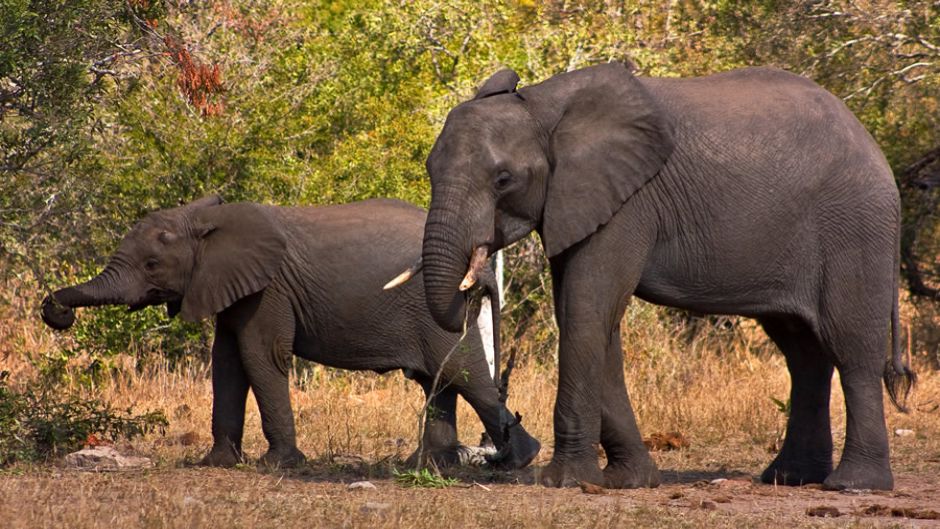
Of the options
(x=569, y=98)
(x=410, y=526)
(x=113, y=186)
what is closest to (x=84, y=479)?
(x=410, y=526)

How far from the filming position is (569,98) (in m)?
8.73

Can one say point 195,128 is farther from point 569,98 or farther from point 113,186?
point 569,98

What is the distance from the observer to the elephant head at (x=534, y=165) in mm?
8250

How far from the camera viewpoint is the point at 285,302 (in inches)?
421

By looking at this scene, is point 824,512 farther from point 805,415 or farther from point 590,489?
point 805,415

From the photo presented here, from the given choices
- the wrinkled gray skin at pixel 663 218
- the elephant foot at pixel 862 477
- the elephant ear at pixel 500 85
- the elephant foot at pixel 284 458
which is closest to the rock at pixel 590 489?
the wrinkled gray skin at pixel 663 218

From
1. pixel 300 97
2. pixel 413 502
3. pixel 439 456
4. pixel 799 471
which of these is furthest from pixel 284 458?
pixel 300 97

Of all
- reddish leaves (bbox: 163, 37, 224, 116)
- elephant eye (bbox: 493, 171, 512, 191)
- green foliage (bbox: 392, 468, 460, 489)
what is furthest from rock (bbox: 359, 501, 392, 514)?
reddish leaves (bbox: 163, 37, 224, 116)

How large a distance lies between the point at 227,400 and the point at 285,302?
791 mm

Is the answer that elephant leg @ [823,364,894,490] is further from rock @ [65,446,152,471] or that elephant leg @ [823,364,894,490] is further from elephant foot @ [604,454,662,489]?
rock @ [65,446,152,471]

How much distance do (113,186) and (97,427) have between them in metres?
3.67

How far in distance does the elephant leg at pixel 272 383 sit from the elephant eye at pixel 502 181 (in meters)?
2.77

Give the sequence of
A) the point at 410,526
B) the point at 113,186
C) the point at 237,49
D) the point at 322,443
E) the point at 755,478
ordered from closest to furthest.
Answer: the point at 410,526 < the point at 755,478 < the point at 322,443 < the point at 113,186 < the point at 237,49

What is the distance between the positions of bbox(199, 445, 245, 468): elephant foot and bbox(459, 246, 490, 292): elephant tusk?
285 cm
